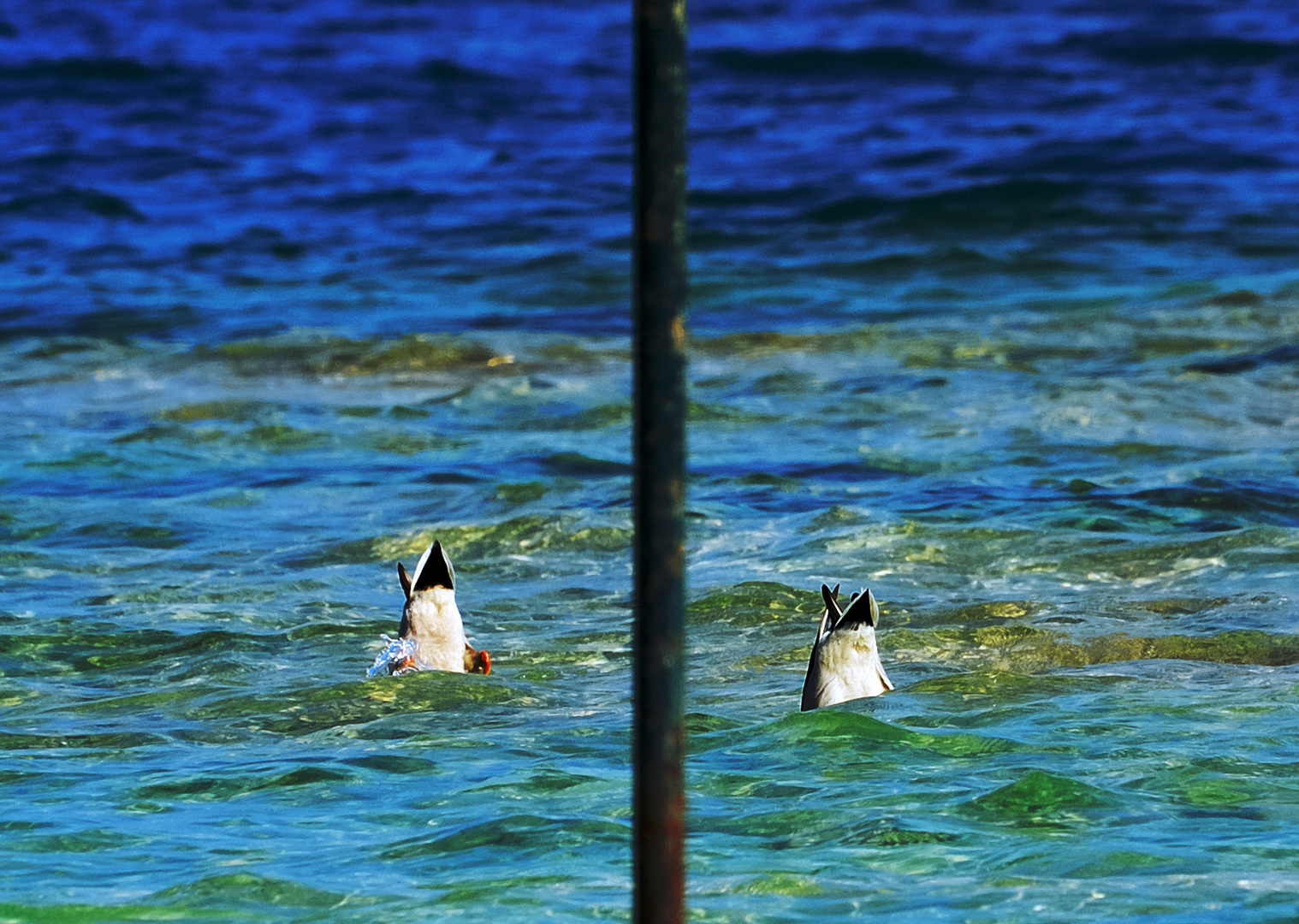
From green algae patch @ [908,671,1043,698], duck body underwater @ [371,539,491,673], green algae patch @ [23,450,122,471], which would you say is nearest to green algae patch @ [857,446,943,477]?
green algae patch @ [908,671,1043,698]

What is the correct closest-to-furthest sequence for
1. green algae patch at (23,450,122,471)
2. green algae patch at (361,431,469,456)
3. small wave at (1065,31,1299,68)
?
1. green algae patch at (23,450,122,471)
2. green algae patch at (361,431,469,456)
3. small wave at (1065,31,1299,68)

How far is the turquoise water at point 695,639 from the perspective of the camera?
16.4 ft

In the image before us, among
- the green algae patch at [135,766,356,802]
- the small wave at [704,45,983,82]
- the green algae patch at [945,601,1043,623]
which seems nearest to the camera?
the green algae patch at [135,766,356,802]

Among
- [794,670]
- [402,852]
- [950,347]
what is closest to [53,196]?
[950,347]

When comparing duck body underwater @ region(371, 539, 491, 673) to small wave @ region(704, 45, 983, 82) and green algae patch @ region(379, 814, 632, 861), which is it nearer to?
green algae patch @ region(379, 814, 632, 861)

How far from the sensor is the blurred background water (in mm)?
5203

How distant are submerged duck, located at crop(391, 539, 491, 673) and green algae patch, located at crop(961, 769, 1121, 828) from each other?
92.9 inches

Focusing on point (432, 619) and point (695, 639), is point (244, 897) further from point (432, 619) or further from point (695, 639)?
point (695, 639)

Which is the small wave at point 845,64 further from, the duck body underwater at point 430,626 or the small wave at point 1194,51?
the duck body underwater at point 430,626

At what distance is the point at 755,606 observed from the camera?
830 centimetres

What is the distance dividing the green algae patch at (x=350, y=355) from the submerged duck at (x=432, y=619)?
330 inches

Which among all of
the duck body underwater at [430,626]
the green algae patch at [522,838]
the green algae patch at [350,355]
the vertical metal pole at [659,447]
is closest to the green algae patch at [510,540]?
the duck body underwater at [430,626]

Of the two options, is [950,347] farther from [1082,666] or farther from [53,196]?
[53,196]

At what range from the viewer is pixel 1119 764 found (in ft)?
18.9
